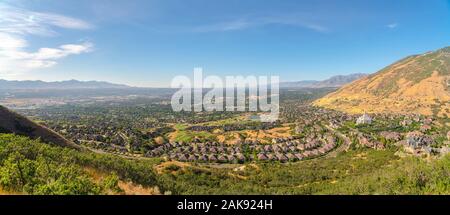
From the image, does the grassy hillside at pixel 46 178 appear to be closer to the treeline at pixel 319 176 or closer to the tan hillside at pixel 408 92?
the treeline at pixel 319 176

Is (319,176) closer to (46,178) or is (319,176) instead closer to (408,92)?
(46,178)

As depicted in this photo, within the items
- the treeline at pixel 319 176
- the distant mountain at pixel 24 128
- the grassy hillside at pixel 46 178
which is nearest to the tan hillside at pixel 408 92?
the treeline at pixel 319 176

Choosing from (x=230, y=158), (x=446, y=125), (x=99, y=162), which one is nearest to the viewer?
(x=99, y=162)

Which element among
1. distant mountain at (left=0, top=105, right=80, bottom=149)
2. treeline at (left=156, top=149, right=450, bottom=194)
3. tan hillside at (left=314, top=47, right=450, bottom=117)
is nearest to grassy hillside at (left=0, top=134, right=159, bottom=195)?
treeline at (left=156, top=149, right=450, bottom=194)

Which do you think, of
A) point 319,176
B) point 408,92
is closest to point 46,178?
point 319,176
